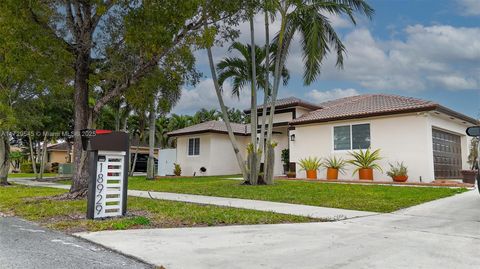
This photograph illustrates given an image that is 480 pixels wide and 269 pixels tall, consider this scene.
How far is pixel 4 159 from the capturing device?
1903cm

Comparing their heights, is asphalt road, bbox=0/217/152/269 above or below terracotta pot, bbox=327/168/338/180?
below

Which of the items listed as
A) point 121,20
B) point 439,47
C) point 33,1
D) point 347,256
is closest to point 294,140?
point 439,47

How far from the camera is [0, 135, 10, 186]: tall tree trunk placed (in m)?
18.6

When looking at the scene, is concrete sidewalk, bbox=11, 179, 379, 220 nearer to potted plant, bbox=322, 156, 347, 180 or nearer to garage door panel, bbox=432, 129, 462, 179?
potted plant, bbox=322, 156, 347, 180

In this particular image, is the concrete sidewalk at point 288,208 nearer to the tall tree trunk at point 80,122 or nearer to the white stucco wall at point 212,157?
the tall tree trunk at point 80,122

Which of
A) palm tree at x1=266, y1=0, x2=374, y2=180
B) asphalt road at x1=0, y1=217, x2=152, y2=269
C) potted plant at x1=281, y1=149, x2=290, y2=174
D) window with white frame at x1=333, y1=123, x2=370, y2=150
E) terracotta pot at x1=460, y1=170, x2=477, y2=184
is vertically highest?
palm tree at x1=266, y1=0, x2=374, y2=180

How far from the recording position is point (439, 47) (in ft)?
51.7

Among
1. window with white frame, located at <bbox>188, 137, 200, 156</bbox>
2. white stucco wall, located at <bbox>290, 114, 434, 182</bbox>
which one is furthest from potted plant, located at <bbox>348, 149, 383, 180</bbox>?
window with white frame, located at <bbox>188, 137, 200, 156</bbox>

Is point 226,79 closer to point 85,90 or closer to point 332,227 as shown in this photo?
point 85,90

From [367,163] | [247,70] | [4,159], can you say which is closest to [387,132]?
[367,163]

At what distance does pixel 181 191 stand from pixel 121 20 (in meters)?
5.94

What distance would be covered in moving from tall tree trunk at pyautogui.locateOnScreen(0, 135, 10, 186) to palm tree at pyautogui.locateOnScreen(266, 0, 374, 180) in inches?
520

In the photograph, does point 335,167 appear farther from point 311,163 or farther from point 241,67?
point 241,67

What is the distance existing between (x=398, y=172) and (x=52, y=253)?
14.4m
